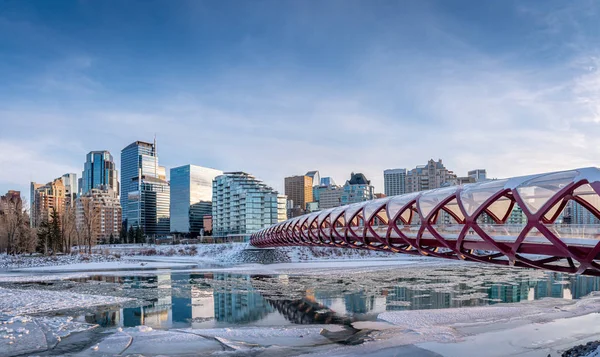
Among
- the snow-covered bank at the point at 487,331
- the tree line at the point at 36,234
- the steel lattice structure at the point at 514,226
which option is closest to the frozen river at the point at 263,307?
the snow-covered bank at the point at 487,331

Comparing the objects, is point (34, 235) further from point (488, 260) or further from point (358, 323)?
point (488, 260)

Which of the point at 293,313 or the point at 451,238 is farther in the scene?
the point at 293,313

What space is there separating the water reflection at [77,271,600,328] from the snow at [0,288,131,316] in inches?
124

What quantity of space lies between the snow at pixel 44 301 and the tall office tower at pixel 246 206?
103 metres

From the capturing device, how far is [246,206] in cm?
14050

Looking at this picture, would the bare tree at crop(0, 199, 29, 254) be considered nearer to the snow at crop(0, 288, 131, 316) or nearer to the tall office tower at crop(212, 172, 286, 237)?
the snow at crop(0, 288, 131, 316)

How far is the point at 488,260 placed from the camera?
21.7 meters

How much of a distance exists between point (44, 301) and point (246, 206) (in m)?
108

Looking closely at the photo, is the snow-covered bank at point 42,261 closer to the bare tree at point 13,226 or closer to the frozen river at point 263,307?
the bare tree at point 13,226

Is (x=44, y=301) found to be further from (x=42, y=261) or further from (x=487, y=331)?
(x=42, y=261)

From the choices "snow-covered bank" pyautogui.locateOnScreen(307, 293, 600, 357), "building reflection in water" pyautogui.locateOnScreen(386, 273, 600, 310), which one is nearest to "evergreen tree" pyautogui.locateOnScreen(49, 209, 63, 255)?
"building reflection in water" pyautogui.locateOnScreen(386, 273, 600, 310)

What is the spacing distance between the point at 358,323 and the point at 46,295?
925 inches

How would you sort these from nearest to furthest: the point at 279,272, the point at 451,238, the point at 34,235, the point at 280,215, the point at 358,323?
1. the point at 451,238
2. the point at 358,323
3. the point at 279,272
4. the point at 34,235
5. the point at 280,215

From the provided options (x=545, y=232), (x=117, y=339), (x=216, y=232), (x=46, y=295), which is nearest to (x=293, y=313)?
(x=117, y=339)
